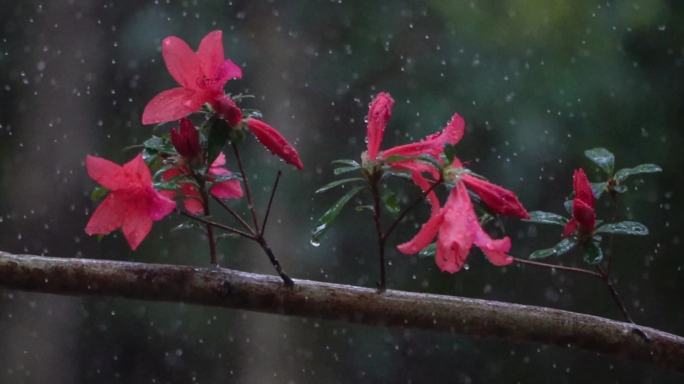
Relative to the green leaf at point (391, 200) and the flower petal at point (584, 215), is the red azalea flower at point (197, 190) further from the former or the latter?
the flower petal at point (584, 215)

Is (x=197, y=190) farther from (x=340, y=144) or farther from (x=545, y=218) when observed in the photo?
(x=340, y=144)

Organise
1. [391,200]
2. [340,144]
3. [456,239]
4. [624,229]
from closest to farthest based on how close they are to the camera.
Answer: [456,239]
[391,200]
[624,229]
[340,144]

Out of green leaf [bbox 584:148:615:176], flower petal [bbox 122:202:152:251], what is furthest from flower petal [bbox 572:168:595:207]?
flower petal [bbox 122:202:152:251]

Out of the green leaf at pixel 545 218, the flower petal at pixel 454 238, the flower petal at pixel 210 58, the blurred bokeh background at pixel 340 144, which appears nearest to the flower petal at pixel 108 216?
the flower petal at pixel 210 58

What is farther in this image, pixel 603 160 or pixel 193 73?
pixel 603 160

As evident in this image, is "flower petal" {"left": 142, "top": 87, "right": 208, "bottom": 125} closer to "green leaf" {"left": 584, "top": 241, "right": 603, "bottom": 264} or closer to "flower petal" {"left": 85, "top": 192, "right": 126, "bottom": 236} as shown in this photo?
"flower petal" {"left": 85, "top": 192, "right": 126, "bottom": 236}

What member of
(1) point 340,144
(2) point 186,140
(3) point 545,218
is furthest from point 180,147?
(1) point 340,144

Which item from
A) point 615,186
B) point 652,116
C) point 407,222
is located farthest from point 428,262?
point 615,186

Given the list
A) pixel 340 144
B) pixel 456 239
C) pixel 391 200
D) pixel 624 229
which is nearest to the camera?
pixel 456 239

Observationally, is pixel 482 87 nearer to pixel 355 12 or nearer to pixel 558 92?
pixel 558 92
